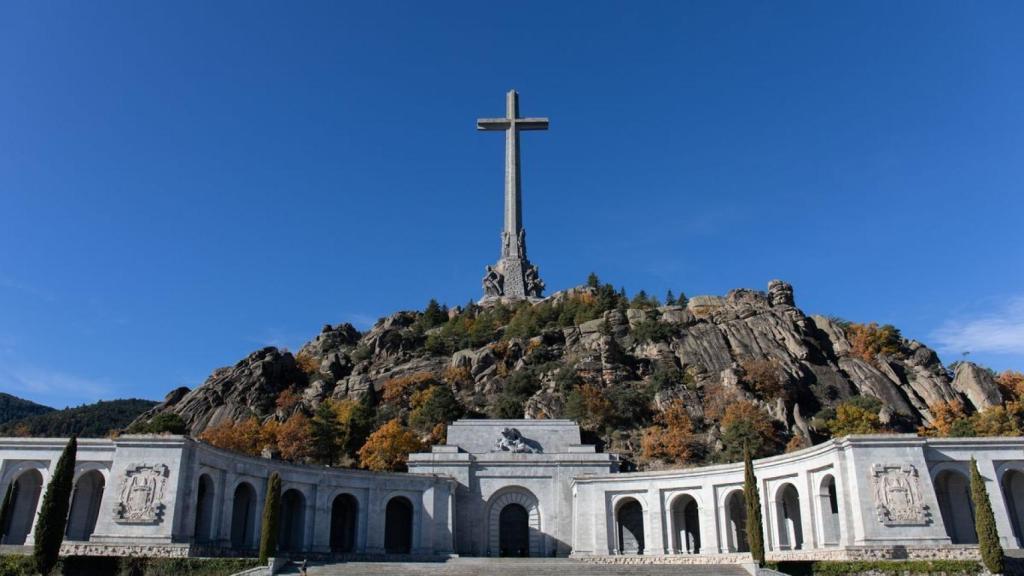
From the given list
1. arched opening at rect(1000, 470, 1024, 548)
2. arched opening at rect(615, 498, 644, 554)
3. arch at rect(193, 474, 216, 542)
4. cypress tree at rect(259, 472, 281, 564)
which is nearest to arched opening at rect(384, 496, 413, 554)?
arch at rect(193, 474, 216, 542)

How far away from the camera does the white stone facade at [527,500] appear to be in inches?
1405

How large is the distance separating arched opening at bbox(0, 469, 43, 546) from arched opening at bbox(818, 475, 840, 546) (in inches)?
1496

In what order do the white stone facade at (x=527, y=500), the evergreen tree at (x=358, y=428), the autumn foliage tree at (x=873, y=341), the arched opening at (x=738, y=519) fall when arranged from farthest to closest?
1. the autumn foliage tree at (x=873, y=341)
2. the evergreen tree at (x=358, y=428)
3. the arched opening at (x=738, y=519)
4. the white stone facade at (x=527, y=500)

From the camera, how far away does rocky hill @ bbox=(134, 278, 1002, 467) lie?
240ft

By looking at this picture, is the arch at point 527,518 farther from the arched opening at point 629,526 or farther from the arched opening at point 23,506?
the arched opening at point 23,506

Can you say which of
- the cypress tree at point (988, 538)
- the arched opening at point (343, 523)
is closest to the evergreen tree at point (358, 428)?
the arched opening at point (343, 523)

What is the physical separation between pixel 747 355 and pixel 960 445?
1705 inches

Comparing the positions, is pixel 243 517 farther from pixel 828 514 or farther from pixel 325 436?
pixel 828 514

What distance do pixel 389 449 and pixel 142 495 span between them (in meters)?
28.3

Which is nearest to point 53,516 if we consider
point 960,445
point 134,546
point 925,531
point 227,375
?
point 134,546

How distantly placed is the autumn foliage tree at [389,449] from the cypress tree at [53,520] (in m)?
31.2

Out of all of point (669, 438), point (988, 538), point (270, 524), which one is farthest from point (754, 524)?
point (669, 438)

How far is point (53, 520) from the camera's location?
31391 mm

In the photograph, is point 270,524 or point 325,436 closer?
point 270,524
